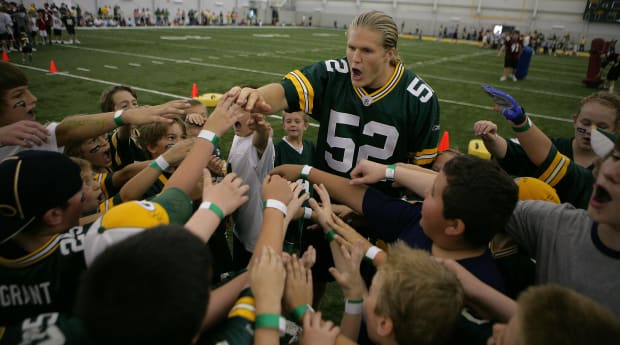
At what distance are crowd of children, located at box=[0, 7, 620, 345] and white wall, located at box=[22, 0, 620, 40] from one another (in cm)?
3644

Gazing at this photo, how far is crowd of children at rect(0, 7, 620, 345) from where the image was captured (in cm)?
114

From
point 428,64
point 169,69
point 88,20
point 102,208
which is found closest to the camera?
point 102,208

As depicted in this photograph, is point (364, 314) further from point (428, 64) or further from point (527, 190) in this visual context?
point (428, 64)

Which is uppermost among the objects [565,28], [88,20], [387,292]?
[565,28]

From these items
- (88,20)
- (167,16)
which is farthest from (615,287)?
(167,16)

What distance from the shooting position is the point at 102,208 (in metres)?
2.56

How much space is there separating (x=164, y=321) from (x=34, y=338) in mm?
660

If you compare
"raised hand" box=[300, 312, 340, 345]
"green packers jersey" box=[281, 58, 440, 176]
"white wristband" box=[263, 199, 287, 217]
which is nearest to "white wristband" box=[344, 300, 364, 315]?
"raised hand" box=[300, 312, 340, 345]

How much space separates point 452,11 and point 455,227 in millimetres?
48403

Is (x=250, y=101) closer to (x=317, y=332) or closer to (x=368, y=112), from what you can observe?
(x=368, y=112)

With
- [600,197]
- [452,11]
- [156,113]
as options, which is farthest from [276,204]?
[452,11]

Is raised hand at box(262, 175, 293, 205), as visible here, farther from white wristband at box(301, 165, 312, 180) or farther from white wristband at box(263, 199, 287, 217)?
white wristband at box(301, 165, 312, 180)

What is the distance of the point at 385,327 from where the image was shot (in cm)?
150

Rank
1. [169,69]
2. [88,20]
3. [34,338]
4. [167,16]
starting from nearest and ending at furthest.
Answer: [34,338] → [169,69] → [88,20] → [167,16]
